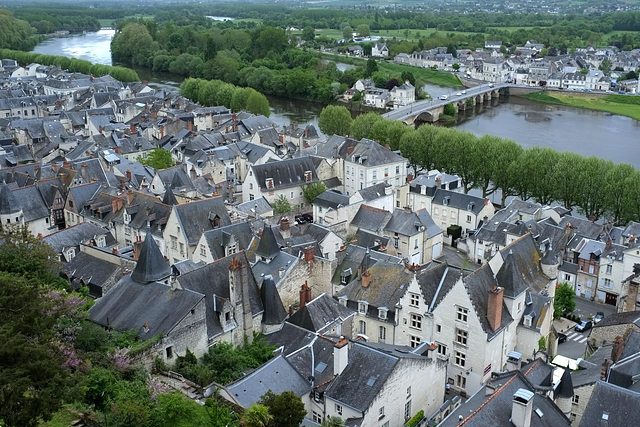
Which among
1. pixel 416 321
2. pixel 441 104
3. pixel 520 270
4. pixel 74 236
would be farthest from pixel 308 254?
pixel 441 104

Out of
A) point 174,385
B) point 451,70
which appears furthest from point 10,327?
point 451,70

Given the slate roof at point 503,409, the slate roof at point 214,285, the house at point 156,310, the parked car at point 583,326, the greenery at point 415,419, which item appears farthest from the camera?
the parked car at point 583,326

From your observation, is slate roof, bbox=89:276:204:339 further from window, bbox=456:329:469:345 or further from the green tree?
the green tree

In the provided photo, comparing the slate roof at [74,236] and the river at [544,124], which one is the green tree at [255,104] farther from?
the slate roof at [74,236]

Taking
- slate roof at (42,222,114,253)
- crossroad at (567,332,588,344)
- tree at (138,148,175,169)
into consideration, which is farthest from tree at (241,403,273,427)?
tree at (138,148,175,169)

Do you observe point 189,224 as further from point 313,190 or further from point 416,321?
point 416,321

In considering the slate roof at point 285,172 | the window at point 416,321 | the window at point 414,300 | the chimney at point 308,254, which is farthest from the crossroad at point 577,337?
the slate roof at point 285,172

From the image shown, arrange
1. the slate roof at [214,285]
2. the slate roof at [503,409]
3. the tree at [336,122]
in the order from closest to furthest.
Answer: the slate roof at [503,409], the slate roof at [214,285], the tree at [336,122]
